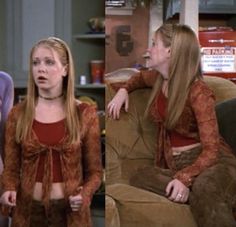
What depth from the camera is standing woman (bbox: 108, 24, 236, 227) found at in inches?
32.4

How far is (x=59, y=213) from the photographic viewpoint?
0.72m

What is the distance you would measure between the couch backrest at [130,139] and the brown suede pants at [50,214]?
26 centimetres

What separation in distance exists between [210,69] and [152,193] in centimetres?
33

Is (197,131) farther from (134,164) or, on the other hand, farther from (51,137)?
(51,137)

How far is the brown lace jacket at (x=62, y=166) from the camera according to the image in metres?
0.70

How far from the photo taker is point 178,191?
849 millimetres

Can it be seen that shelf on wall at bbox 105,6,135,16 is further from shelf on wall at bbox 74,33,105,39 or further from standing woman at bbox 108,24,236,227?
shelf on wall at bbox 74,33,105,39

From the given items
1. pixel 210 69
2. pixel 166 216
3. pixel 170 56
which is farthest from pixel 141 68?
pixel 166 216

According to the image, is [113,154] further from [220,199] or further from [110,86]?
[220,199]

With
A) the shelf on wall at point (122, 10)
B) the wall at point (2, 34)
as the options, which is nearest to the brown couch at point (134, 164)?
the shelf on wall at point (122, 10)

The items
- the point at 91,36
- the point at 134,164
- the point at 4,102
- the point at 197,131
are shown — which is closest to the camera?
the point at 4,102

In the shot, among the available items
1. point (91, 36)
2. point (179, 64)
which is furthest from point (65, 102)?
point (91, 36)

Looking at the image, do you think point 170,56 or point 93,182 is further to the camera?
point 170,56

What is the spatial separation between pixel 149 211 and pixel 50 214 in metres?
0.23
